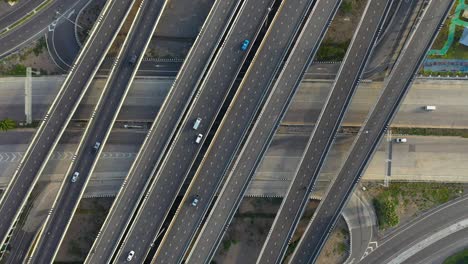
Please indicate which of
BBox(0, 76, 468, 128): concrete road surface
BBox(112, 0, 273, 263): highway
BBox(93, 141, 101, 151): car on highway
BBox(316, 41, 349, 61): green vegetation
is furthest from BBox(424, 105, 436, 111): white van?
BBox(93, 141, 101, 151): car on highway

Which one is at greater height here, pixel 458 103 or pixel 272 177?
pixel 458 103

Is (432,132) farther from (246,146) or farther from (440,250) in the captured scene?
(246,146)

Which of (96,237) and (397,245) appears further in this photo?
(397,245)

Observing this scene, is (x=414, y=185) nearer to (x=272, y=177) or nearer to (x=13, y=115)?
(x=272, y=177)

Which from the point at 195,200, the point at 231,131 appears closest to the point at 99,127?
the point at 195,200

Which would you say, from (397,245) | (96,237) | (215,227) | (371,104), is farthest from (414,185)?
(96,237)

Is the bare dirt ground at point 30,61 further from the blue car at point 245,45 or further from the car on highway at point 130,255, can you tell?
the car on highway at point 130,255
